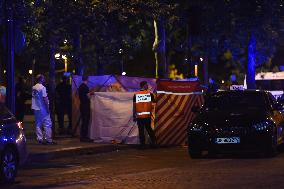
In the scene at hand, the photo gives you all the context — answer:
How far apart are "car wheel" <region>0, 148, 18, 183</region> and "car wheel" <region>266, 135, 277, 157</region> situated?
5835 millimetres

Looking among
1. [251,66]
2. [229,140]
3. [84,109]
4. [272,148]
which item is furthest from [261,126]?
[251,66]

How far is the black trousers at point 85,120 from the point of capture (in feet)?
73.2

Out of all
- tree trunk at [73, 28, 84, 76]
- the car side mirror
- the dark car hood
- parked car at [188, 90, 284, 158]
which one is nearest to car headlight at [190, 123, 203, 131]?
parked car at [188, 90, 284, 158]

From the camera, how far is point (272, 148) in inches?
669

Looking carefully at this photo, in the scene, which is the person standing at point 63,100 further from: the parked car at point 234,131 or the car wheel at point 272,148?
the car wheel at point 272,148

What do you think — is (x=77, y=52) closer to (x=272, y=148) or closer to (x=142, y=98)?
(x=142, y=98)

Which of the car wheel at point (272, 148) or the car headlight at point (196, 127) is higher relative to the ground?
the car headlight at point (196, 127)

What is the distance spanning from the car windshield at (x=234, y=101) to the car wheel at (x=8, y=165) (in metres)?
5.86

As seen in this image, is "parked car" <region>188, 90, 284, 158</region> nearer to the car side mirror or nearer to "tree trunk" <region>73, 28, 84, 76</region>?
the car side mirror

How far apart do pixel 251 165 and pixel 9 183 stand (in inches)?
186

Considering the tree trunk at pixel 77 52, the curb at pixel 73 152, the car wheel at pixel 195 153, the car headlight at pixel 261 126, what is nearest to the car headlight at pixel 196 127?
the car wheel at pixel 195 153

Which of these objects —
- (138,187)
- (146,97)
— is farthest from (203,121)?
(138,187)

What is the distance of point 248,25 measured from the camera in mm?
40031

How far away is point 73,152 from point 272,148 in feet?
16.9
